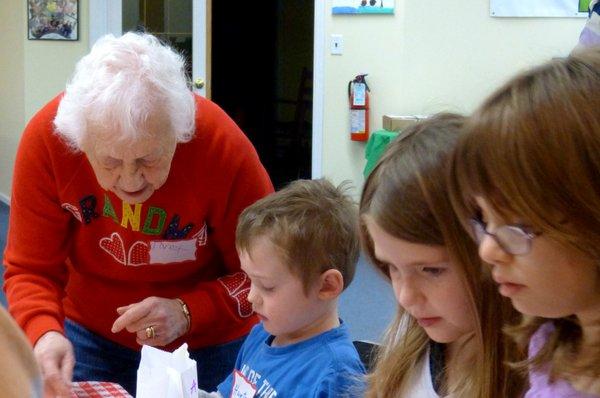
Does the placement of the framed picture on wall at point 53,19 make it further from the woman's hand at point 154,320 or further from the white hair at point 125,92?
the woman's hand at point 154,320

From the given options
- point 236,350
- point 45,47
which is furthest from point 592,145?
point 45,47

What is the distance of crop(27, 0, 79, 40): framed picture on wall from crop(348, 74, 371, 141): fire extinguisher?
1.92 m

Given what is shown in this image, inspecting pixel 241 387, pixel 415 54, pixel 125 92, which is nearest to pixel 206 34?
pixel 415 54

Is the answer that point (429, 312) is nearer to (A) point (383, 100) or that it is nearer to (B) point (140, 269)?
(B) point (140, 269)

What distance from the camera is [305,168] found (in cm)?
712

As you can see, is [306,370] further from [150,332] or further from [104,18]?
[104,18]

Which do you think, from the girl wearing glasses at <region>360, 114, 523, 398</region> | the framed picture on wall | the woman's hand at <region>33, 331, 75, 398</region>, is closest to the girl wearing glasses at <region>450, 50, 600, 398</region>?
the girl wearing glasses at <region>360, 114, 523, 398</region>

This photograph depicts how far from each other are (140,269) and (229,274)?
0.63 feet

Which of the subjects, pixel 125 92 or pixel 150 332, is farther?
pixel 150 332

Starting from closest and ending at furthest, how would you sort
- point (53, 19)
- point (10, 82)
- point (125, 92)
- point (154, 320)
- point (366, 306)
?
point (125, 92), point (154, 320), point (366, 306), point (53, 19), point (10, 82)

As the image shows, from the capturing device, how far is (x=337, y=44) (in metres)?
5.37

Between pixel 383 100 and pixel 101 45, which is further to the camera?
pixel 383 100

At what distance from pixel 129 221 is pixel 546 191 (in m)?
1.14

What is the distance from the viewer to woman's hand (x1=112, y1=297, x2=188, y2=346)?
1.62 metres
